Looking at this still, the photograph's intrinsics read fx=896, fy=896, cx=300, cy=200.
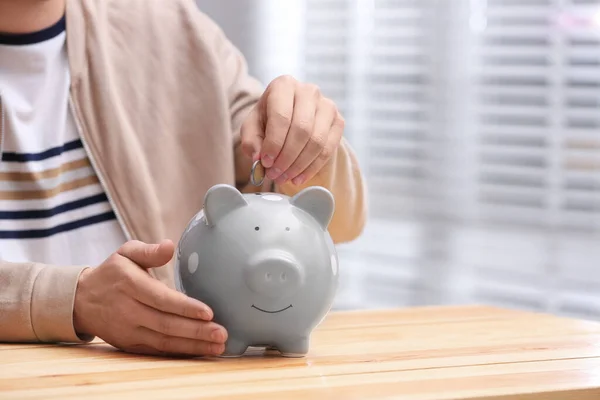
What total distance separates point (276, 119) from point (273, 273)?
7.8 inches

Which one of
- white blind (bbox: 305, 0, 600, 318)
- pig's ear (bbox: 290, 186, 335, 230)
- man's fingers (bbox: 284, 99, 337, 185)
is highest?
man's fingers (bbox: 284, 99, 337, 185)

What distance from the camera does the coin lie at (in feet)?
2.77

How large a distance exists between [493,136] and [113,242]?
4.22ft

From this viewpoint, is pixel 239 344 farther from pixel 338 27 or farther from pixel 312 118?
pixel 338 27

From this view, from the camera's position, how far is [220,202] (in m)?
0.75

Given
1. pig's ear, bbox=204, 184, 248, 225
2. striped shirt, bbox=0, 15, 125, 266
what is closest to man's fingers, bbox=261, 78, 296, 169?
pig's ear, bbox=204, 184, 248, 225

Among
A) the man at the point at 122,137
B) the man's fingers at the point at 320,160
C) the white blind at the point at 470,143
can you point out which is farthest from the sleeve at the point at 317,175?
the white blind at the point at 470,143

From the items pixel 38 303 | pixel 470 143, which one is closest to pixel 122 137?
pixel 38 303

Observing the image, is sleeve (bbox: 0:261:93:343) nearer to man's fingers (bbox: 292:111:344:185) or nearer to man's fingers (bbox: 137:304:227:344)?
man's fingers (bbox: 137:304:227:344)

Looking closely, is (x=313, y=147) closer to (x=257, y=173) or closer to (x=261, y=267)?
(x=257, y=173)

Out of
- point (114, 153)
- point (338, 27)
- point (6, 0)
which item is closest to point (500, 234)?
point (338, 27)

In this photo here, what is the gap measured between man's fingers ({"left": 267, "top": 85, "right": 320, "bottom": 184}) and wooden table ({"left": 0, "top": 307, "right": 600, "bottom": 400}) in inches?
6.6

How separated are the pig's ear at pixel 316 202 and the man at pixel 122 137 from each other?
0.29 feet

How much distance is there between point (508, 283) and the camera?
2.18 meters
